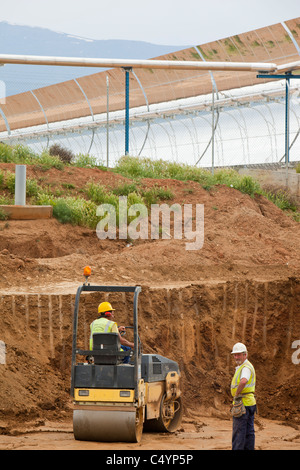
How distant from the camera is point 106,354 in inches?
387

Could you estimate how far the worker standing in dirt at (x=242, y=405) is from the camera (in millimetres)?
9312

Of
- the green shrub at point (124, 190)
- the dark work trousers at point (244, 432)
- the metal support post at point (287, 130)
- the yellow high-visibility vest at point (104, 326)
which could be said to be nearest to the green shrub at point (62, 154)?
the green shrub at point (124, 190)

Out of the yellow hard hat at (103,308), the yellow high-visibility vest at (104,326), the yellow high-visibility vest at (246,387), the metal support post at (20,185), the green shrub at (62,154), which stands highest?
the green shrub at (62,154)

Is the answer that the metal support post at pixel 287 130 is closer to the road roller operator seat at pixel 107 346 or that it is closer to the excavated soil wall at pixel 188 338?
the excavated soil wall at pixel 188 338

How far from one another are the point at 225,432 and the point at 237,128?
62.8 feet

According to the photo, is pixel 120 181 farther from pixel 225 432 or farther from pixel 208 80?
pixel 225 432

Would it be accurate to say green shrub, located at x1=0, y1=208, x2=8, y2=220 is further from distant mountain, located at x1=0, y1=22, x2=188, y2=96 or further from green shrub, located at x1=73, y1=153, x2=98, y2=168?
distant mountain, located at x1=0, y1=22, x2=188, y2=96

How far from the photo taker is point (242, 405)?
30.6 ft

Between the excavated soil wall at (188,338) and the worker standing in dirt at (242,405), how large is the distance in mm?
3796

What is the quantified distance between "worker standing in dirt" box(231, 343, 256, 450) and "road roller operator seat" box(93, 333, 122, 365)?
1588 mm

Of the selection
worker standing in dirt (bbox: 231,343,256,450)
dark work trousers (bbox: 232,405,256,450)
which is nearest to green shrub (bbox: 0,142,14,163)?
worker standing in dirt (bbox: 231,343,256,450)

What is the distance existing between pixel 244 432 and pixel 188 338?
636 cm

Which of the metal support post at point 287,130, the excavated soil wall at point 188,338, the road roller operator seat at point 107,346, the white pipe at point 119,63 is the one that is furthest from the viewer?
the metal support post at point 287,130
